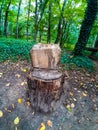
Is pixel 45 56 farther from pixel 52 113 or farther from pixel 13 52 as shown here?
pixel 13 52

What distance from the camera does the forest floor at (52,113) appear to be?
2.76m

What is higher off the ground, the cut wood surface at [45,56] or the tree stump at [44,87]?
the cut wood surface at [45,56]

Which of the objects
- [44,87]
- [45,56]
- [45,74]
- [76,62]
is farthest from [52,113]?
[76,62]

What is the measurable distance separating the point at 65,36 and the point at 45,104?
1198 cm

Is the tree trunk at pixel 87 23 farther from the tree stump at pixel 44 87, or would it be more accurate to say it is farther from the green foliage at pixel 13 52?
the tree stump at pixel 44 87

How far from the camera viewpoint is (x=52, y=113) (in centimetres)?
295

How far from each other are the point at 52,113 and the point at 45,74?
38.4 inches

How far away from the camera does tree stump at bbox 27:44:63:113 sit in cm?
247

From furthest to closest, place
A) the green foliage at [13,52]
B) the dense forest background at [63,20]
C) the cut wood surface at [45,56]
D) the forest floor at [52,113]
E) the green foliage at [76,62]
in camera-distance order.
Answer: the dense forest background at [63,20] → the green foliage at [76,62] → the green foliage at [13,52] → the forest floor at [52,113] → the cut wood surface at [45,56]

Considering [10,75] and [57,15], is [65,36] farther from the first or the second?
[10,75]

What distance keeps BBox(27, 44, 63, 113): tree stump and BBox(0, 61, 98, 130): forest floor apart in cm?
45

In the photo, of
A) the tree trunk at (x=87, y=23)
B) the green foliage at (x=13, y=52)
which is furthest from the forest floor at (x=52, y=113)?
the tree trunk at (x=87, y=23)

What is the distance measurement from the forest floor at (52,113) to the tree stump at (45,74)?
45 cm

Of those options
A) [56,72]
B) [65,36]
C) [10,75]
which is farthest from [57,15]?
[56,72]
